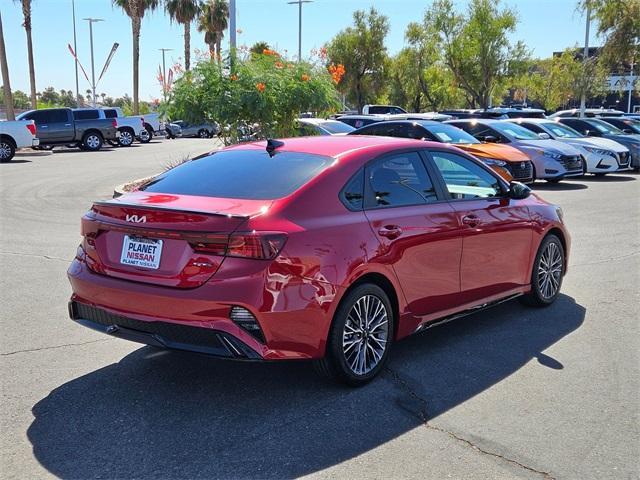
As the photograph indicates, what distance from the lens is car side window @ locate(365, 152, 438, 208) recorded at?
190 inches

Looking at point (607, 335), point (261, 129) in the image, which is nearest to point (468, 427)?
point (607, 335)

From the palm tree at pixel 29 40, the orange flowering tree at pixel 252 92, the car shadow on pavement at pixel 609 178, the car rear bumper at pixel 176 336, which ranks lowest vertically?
the car shadow on pavement at pixel 609 178

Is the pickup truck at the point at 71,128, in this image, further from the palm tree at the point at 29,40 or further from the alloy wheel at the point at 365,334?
the alloy wheel at the point at 365,334

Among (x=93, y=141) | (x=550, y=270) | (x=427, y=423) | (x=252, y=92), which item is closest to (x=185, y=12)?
(x=93, y=141)

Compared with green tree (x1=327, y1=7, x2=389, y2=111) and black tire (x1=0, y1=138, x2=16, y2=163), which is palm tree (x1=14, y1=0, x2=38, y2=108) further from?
green tree (x1=327, y1=7, x2=389, y2=111)

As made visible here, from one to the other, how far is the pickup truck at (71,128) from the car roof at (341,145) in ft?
89.5

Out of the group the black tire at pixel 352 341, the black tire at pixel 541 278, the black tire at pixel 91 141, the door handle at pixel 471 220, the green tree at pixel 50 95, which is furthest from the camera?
the green tree at pixel 50 95

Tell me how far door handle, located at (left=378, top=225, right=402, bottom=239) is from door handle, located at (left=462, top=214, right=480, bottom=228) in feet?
2.71

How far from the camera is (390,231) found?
185 inches

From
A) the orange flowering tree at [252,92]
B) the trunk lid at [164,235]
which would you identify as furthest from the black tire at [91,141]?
the trunk lid at [164,235]

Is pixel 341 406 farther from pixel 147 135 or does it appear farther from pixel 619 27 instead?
pixel 147 135

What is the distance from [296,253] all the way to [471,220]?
1.92m

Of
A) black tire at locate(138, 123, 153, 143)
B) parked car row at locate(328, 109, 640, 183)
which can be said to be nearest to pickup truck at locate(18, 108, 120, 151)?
black tire at locate(138, 123, 153, 143)

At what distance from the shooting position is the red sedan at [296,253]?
3.98 meters
